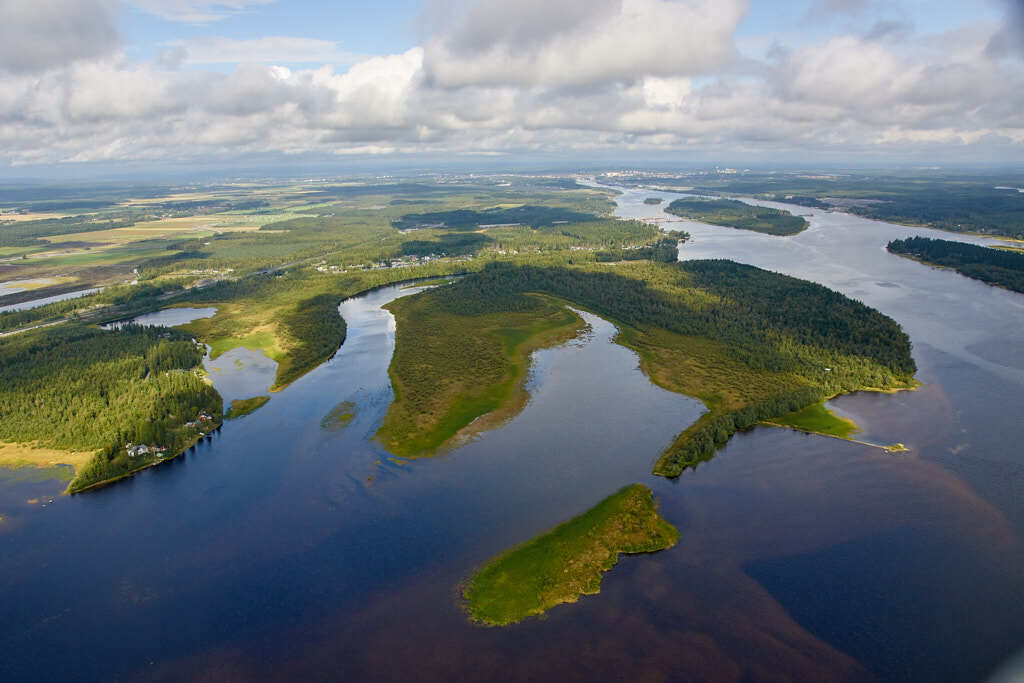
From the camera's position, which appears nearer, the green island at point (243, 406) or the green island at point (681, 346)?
the green island at point (681, 346)

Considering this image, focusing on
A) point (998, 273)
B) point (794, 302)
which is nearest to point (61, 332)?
point (794, 302)

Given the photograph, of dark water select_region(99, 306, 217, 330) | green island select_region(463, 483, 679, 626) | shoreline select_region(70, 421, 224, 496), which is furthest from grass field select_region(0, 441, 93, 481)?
dark water select_region(99, 306, 217, 330)

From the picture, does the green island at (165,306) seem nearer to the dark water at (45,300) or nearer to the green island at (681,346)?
the dark water at (45,300)

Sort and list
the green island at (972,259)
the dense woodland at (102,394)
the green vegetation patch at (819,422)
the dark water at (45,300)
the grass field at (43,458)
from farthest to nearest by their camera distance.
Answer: the green island at (972,259), the dark water at (45,300), the dense woodland at (102,394), the green vegetation patch at (819,422), the grass field at (43,458)

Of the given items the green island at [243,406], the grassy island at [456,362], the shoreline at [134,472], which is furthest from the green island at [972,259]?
the shoreline at [134,472]

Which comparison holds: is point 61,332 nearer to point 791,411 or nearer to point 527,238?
point 791,411
